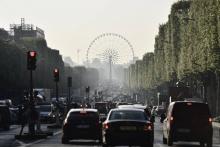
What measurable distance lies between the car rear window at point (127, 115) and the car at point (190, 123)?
3947mm

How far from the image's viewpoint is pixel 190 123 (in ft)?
120

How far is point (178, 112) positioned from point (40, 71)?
125m

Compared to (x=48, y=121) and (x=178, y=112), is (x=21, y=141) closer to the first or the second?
(x=178, y=112)

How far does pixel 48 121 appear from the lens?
77.8 m

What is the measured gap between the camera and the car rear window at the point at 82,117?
38.8 m

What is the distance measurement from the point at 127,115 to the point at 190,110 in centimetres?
482

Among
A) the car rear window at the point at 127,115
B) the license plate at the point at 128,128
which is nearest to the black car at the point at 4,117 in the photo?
the car rear window at the point at 127,115

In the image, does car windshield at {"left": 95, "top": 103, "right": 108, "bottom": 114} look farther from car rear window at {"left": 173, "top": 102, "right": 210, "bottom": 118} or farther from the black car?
car rear window at {"left": 173, "top": 102, "right": 210, "bottom": 118}

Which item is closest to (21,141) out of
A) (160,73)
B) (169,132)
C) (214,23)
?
(169,132)

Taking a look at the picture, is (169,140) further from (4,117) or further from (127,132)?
(4,117)

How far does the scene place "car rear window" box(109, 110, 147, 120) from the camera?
32531mm

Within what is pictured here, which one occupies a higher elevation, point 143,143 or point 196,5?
point 196,5

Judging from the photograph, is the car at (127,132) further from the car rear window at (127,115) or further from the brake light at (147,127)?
the car rear window at (127,115)

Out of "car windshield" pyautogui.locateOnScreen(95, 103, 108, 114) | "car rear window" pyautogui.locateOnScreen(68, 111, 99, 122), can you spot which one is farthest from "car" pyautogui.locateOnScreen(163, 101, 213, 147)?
"car windshield" pyautogui.locateOnScreen(95, 103, 108, 114)
